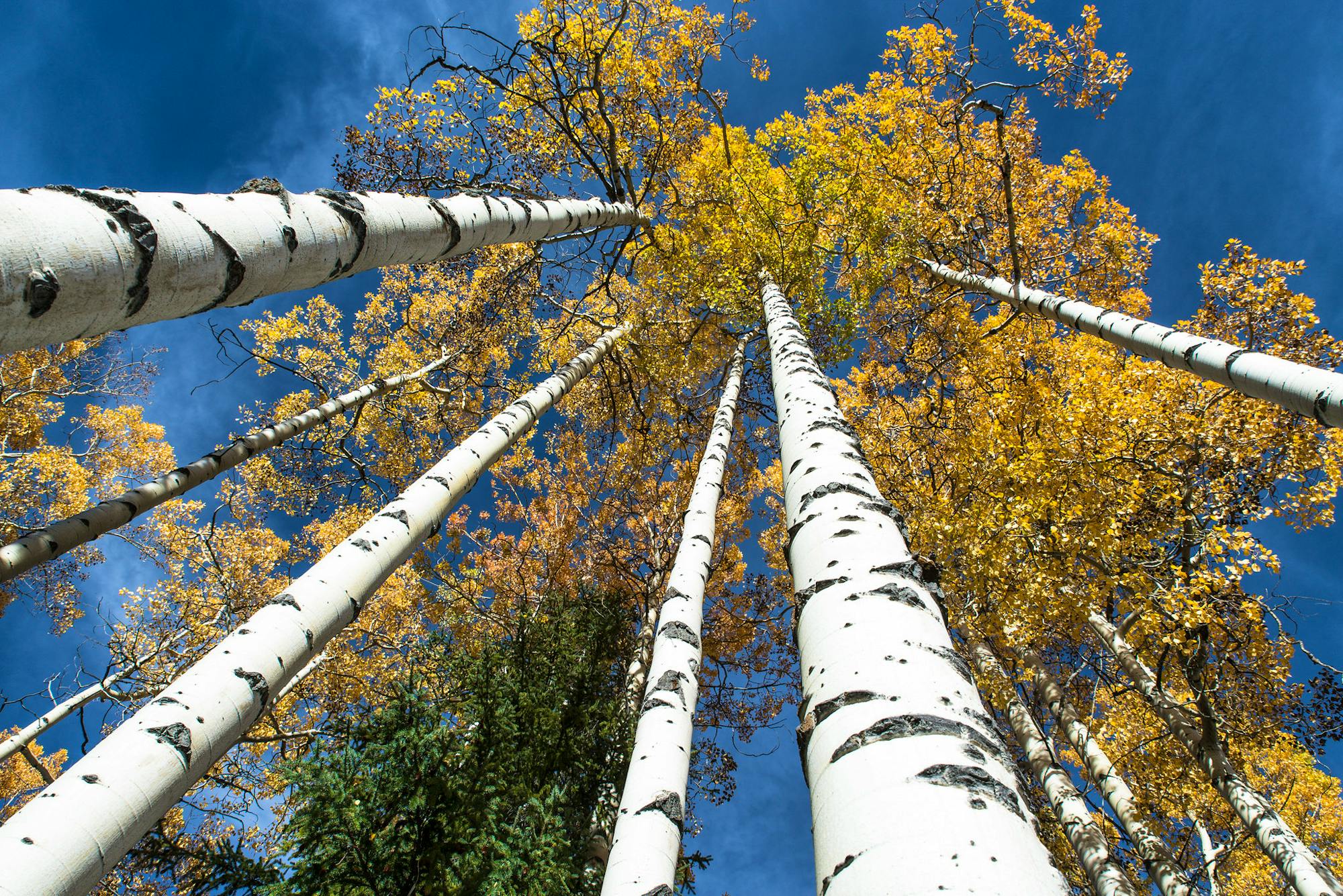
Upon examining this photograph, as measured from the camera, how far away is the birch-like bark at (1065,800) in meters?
5.04

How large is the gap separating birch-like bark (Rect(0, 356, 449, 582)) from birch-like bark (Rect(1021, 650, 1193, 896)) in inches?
378

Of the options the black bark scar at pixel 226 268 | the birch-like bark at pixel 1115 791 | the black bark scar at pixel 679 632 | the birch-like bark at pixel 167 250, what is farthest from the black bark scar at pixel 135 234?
the birch-like bark at pixel 1115 791

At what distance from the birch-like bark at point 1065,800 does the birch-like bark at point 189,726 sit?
683 cm

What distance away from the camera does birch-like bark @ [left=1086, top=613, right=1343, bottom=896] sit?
4.25m

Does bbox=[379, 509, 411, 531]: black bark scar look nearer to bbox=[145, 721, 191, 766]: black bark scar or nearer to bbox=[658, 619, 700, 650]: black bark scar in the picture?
bbox=[145, 721, 191, 766]: black bark scar

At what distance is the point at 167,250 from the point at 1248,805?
8140 millimetres

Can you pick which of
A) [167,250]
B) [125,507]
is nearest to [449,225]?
[167,250]

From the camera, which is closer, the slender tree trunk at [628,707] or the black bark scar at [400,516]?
the black bark scar at [400,516]

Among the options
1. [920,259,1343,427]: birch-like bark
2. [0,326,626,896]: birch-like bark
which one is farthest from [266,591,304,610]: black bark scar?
[920,259,1343,427]: birch-like bark

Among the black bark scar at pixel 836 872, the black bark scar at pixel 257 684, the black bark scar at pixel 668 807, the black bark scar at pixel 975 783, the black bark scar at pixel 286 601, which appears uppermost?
the black bark scar at pixel 286 601

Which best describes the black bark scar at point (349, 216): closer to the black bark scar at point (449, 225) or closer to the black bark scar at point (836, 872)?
the black bark scar at point (449, 225)

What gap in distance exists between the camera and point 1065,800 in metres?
5.74

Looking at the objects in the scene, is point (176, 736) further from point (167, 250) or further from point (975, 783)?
point (975, 783)

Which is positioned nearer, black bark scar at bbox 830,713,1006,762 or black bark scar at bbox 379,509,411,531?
black bark scar at bbox 830,713,1006,762
